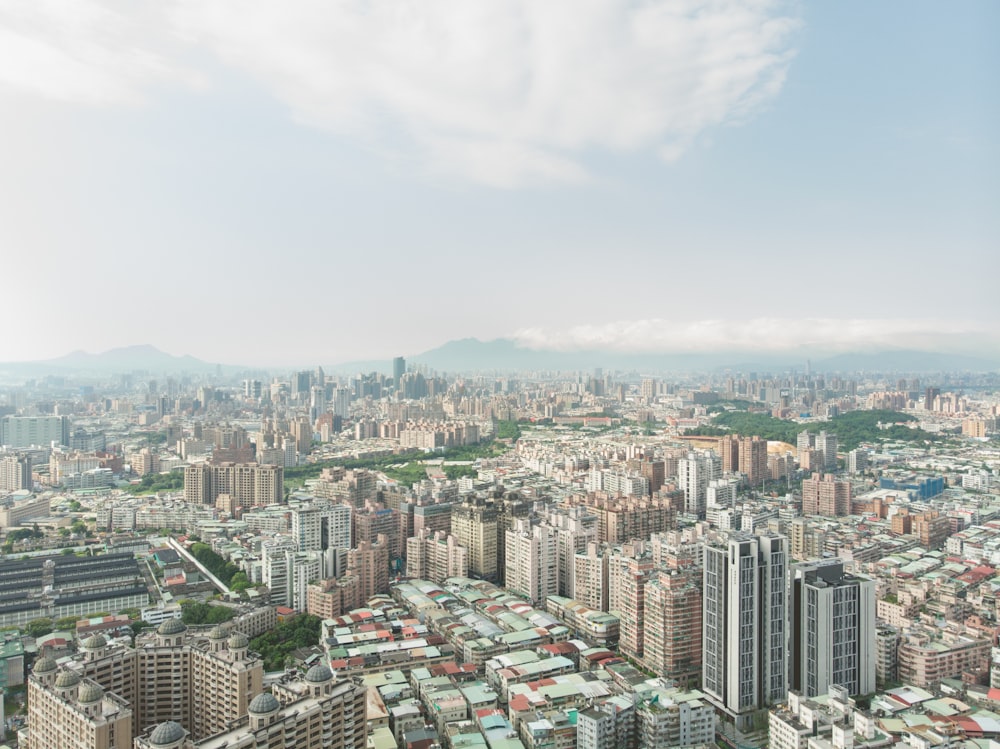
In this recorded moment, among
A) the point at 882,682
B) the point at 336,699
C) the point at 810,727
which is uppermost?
the point at 336,699

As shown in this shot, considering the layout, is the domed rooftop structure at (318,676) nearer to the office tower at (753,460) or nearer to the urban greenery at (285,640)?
the urban greenery at (285,640)


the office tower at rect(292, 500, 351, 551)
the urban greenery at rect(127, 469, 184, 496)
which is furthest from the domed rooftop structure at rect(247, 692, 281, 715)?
the urban greenery at rect(127, 469, 184, 496)

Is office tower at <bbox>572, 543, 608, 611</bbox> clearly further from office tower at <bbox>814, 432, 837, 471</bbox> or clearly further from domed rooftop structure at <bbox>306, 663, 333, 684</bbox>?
office tower at <bbox>814, 432, 837, 471</bbox>

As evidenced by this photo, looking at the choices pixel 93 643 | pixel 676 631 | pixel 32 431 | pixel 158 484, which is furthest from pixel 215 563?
pixel 32 431

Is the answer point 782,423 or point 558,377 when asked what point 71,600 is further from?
point 558,377

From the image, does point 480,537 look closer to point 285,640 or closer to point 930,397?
point 285,640

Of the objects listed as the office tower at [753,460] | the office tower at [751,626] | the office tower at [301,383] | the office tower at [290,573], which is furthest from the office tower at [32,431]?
the office tower at [751,626]

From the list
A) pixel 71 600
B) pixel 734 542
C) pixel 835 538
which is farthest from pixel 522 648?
pixel 835 538
